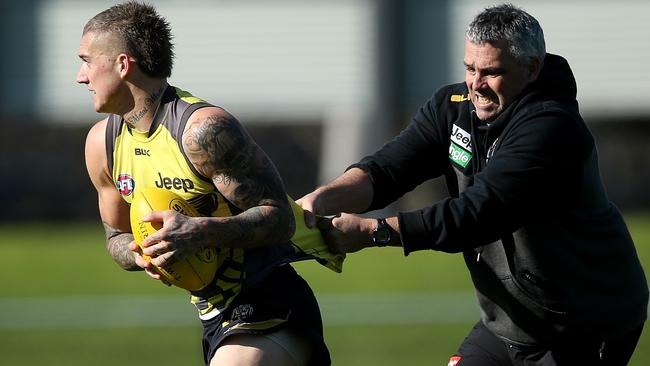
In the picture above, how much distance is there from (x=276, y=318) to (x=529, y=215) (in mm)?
1171

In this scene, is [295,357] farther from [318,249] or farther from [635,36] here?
[635,36]

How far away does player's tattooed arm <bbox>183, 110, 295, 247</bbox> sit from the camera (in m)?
5.37

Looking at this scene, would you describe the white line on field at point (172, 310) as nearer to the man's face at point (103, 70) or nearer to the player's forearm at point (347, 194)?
the player's forearm at point (347, 194)

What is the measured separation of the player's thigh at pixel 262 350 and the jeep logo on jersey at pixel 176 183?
2.22 ft

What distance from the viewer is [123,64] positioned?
5.59 m

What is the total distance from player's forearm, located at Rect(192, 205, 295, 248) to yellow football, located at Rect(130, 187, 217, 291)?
0.43 feet

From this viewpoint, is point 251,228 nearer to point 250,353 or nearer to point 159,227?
point 159,227

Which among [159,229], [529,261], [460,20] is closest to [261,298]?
[159,229]

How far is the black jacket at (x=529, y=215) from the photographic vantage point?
5535 mm

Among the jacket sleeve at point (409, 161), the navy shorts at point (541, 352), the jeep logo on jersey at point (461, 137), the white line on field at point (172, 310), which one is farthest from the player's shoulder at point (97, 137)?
the white line on field at point (172, 310)

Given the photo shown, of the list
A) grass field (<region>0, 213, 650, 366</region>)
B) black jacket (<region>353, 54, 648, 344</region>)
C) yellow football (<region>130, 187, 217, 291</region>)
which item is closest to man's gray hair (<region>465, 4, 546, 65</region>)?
black jacket (<region>353, 54, 648, 344</region>)

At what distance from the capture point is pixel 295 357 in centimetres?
568

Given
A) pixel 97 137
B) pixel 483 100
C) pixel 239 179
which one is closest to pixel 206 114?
pixel 239 179

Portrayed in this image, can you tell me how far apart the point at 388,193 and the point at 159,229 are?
4.65ft
